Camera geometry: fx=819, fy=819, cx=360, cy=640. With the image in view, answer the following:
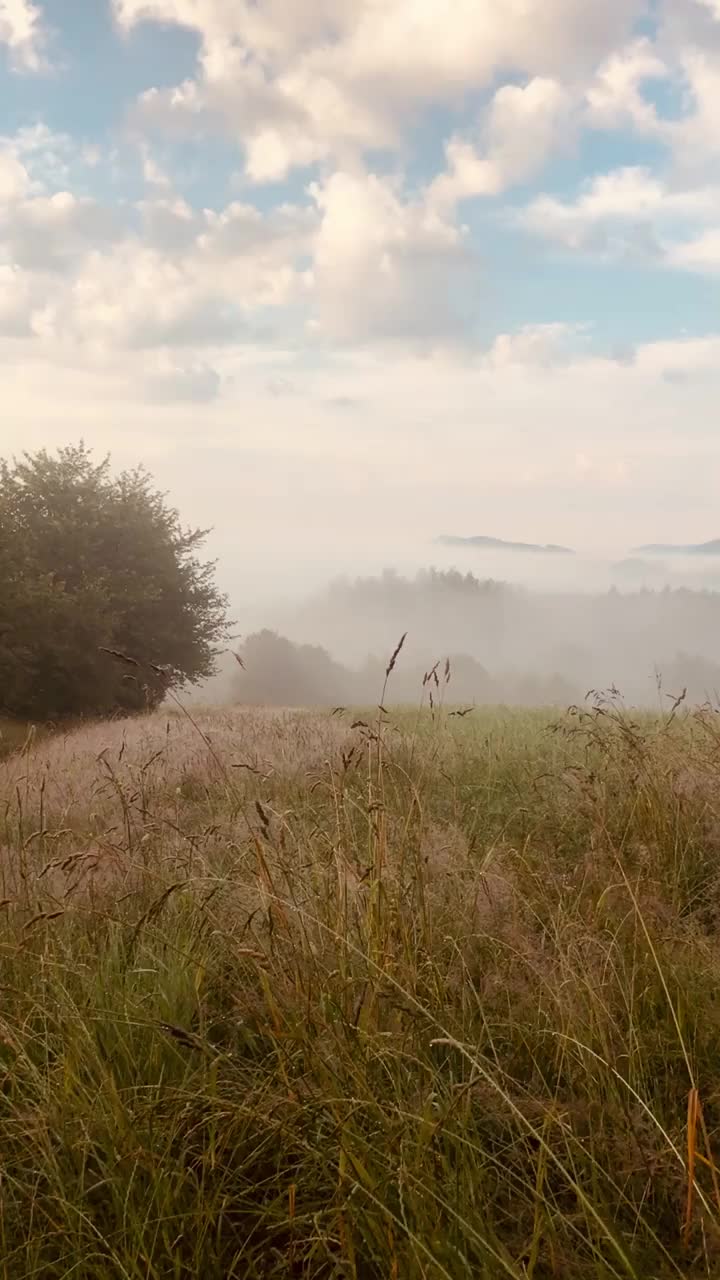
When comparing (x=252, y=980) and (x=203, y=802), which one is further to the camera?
(x=203, y=802)

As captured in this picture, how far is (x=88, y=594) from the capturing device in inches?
776

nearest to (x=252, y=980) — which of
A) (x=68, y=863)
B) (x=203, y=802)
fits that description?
(x=68, y=863)

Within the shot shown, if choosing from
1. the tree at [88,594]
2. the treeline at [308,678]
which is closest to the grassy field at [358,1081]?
the tree at [88,594]

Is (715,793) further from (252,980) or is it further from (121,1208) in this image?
(121,1208)

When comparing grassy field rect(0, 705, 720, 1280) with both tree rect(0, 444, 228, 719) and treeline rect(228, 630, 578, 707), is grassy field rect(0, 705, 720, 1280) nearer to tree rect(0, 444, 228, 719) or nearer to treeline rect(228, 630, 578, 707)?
tree rect(0, 444, 228, 719)

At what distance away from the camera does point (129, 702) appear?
2234 centimetres

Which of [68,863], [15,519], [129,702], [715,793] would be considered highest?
[15,519]

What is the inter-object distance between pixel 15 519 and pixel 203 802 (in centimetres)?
1625

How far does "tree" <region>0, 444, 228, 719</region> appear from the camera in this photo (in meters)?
19.2

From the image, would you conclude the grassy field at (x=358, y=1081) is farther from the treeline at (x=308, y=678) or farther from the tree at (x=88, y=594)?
the treeline at (x=308, y=678)

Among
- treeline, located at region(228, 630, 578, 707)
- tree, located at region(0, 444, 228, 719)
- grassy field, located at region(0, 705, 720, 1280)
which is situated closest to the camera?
grassy field, located at region(0, 705, 720, 1280)

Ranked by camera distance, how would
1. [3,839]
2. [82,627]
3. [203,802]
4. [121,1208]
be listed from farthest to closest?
[82,627] < [203,802] < [3,839] < [121,1208]

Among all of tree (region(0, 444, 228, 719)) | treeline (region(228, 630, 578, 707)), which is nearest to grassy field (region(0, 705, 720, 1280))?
tree (region(0, 444, 228, 719))

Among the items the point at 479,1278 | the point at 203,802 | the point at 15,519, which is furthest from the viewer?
the point at 15,519
